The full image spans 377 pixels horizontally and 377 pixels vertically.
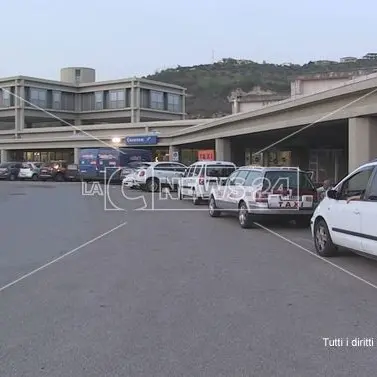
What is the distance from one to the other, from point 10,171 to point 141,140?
13.3 meters

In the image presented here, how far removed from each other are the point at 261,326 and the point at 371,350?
3.98 feet

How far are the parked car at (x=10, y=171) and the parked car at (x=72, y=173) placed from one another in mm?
5079

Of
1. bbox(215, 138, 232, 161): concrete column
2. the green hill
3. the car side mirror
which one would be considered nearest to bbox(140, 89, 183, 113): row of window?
the green hill

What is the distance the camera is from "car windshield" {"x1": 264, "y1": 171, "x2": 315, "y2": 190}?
15.7 m

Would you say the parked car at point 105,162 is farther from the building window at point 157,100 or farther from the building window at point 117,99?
the building window at point 157,100

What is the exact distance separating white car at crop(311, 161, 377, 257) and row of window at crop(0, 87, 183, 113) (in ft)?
257

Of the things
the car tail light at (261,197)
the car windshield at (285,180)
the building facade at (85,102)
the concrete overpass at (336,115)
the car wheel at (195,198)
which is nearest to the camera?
the car tail light at (261,197)

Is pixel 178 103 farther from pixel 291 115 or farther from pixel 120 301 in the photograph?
pixel 120 301

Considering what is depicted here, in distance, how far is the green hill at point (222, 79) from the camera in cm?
10862

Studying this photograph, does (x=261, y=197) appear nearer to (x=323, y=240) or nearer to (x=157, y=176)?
(x=323, y=240)

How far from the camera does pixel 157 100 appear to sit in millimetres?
92000

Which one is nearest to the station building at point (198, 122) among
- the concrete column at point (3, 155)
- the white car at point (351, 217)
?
the concrete column at point (3, 155)

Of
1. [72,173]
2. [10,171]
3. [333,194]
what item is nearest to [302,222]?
[333,194]

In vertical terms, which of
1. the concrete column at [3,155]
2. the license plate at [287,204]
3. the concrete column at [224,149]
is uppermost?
the concrete column at [3,155]
